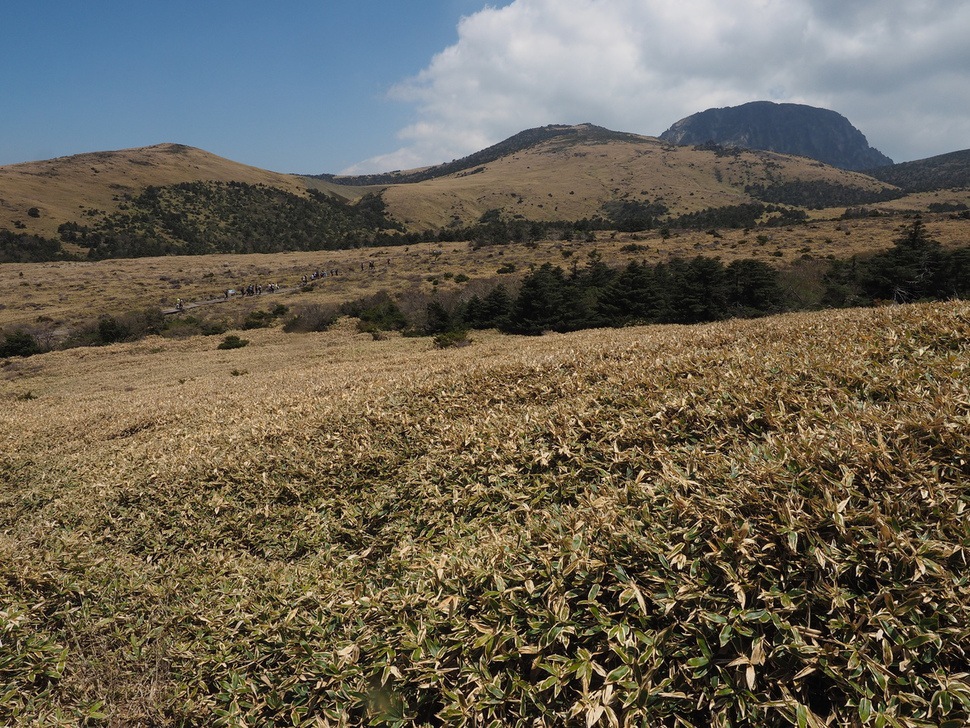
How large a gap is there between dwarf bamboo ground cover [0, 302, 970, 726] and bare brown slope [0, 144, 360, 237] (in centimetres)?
12226

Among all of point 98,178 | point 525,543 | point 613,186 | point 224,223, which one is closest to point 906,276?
point 525,543

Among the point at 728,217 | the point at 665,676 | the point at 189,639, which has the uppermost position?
the point at 728,217

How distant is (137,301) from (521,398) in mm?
54545

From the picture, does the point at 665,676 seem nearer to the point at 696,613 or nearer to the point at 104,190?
the point at 696,613

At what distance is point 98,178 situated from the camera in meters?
125

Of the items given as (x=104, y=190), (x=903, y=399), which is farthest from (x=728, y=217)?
(x=104, y=190)

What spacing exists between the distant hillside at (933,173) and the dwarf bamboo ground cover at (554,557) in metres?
170

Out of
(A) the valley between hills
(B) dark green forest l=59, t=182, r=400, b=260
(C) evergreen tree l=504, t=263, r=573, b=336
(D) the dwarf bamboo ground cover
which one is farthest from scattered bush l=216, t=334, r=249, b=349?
(B) dark green forest l=59, t=182, r=400, b=260

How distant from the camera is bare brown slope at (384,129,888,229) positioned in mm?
135875

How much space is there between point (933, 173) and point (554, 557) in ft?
755

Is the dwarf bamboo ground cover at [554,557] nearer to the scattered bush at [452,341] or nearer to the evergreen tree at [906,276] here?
the scattered bush at [452,341]

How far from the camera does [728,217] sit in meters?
89.3

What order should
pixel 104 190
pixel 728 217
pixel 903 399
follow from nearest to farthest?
pixel 903 399
pixel 728 217
pixel 104 190

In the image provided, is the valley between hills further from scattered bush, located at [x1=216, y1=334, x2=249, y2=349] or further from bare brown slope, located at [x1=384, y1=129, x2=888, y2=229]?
bare brown slope, located at [x1=384, y1=129, x2=888, y2=229]
